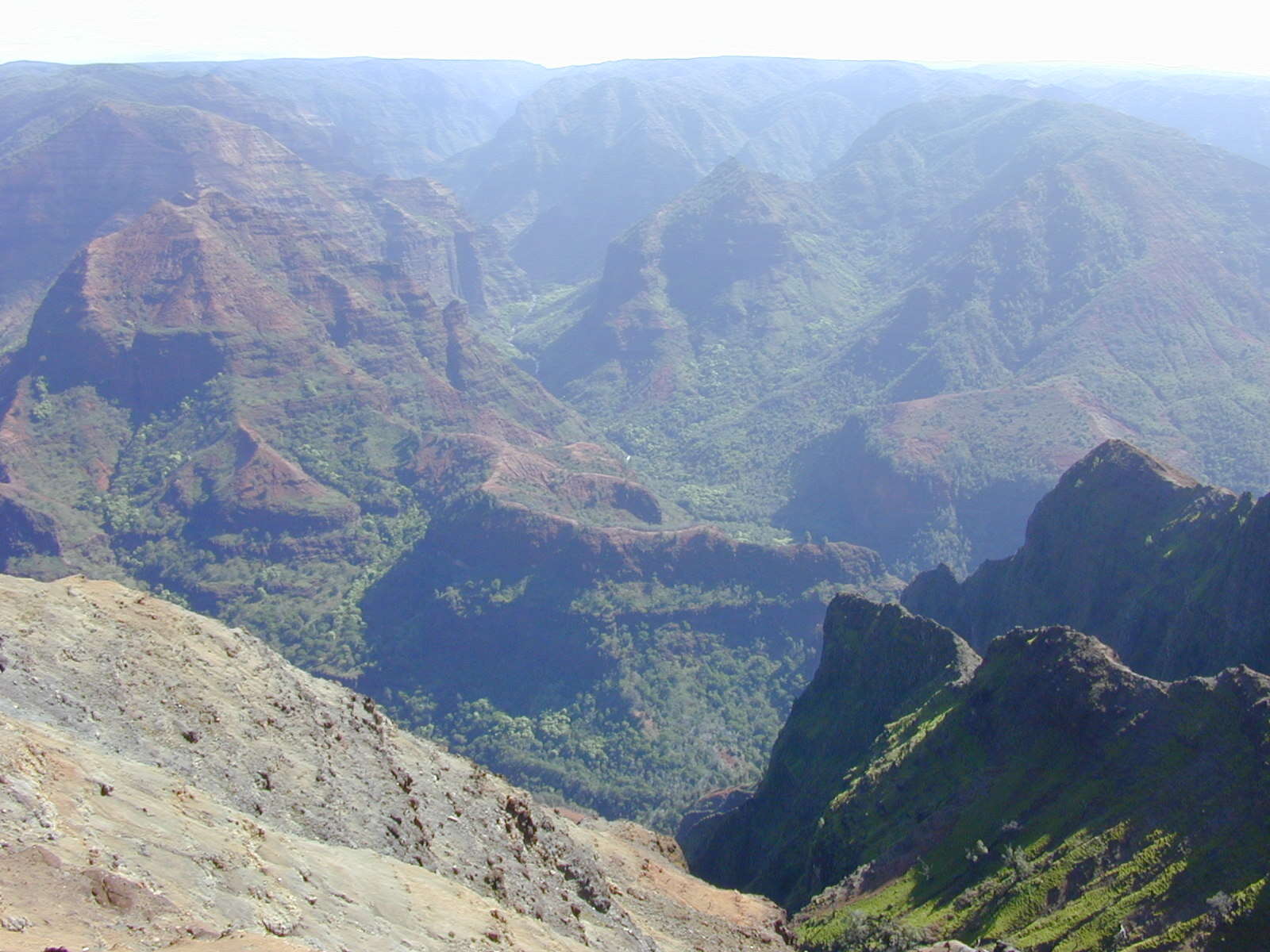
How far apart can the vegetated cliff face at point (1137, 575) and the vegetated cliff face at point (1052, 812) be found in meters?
14.9

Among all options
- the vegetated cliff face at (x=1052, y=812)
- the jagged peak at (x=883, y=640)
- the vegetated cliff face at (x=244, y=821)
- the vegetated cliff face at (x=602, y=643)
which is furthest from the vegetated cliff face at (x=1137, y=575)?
the vegetated cliff face at (x=244, y=821)

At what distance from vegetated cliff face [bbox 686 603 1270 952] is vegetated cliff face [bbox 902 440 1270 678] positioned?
1486cm

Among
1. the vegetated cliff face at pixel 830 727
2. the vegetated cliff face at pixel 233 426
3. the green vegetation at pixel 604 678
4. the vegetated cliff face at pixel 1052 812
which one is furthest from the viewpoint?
the vegetated cliff face at pixel 233 426

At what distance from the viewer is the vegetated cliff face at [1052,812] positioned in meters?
35.2

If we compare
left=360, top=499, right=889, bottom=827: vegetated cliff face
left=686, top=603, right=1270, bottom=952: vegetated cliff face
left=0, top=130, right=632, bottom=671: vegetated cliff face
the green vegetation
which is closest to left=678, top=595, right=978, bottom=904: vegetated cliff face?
left=686, top=603, right=1270, bottom=952: vegetated cliff face

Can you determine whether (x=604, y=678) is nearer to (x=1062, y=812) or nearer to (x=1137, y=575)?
(x=1137, y=575)

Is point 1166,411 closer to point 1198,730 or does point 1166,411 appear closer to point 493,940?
point 1198,730

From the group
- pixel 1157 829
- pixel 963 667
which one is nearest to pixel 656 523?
pixel 963 667

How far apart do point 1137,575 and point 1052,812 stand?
36.5m

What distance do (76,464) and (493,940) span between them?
137449 millimetres

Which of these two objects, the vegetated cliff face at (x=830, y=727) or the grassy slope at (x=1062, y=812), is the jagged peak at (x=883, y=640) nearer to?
the vegetated cliff face at (x=830, y=727)

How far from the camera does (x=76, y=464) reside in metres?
143

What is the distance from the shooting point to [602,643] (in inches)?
4761

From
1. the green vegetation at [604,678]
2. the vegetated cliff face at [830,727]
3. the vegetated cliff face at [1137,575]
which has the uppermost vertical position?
the vegetated cliff face at [1137,575]
